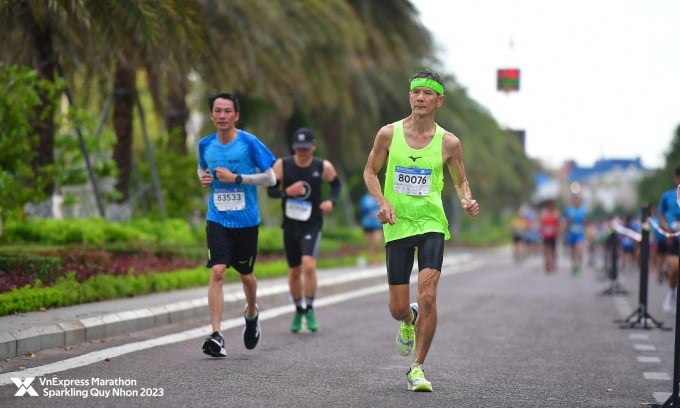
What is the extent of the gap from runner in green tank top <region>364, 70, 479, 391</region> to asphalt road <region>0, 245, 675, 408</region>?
0.61 meters

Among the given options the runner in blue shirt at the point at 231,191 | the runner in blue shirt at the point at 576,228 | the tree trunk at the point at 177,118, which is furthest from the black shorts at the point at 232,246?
the runner in blue shirt at the point at 576,228

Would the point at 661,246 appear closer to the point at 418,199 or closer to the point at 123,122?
the point at 123,122

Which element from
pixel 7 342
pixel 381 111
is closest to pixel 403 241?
pixel 7 342

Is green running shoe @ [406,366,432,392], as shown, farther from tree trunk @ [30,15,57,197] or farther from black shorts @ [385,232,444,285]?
tree trunk @ [30,15,57,197]

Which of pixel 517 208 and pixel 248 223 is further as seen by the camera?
pixel 517 208

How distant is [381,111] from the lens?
36.3 meters

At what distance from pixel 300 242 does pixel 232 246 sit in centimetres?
270

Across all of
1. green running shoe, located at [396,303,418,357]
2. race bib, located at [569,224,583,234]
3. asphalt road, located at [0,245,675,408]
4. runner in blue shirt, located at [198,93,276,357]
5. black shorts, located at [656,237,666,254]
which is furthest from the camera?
race bib, located at [569,224,583,234]

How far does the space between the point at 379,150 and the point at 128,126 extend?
550 inches

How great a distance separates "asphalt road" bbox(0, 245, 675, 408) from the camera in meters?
7.77

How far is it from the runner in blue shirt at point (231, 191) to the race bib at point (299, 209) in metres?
2.41

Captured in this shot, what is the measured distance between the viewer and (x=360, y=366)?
965cm

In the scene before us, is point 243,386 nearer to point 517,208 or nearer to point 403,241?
point 403,241

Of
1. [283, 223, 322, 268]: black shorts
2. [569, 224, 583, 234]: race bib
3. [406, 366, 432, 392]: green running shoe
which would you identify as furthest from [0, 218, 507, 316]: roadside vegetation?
[569, 224, 583, 234]: race bib
